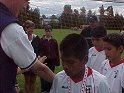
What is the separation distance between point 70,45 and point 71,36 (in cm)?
10

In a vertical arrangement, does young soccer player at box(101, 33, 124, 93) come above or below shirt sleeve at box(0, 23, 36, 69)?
below

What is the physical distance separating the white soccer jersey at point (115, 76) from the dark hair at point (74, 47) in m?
1.32

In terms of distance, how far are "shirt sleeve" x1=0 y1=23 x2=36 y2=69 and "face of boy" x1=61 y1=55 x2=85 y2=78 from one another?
37 cm

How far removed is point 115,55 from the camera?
438 centimetres

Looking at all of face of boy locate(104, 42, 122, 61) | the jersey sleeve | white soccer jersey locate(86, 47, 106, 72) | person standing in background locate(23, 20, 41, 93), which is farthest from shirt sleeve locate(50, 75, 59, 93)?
person standing in background locate(23, 20, 41, 93)

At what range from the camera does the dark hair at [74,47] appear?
2867 mm

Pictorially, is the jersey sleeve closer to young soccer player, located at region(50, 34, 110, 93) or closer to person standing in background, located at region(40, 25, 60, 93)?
young soccer player, located at region(50, 34, 110, 93)

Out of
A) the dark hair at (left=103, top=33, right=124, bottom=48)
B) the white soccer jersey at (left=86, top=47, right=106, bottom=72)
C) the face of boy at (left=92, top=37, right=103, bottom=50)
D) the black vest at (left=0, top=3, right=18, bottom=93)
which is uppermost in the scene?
the black vest at (left=0, top=3, right=18, bottom=93)

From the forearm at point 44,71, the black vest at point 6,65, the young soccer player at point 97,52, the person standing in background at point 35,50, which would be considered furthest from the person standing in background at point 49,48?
the black vest at point 6,65

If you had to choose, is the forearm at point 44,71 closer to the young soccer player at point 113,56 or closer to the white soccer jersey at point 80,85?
the white soccer jersey at point 80,85

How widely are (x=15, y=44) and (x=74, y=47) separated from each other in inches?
20.8

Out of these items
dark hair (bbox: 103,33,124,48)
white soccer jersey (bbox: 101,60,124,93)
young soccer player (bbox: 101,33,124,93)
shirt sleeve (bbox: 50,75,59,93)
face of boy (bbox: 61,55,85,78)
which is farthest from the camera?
dark hair (bbox: 103,33,124,48)

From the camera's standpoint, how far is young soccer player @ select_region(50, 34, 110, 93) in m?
2.86

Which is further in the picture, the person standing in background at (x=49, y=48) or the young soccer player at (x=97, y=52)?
the person standing in background at (x=49, y=48)
